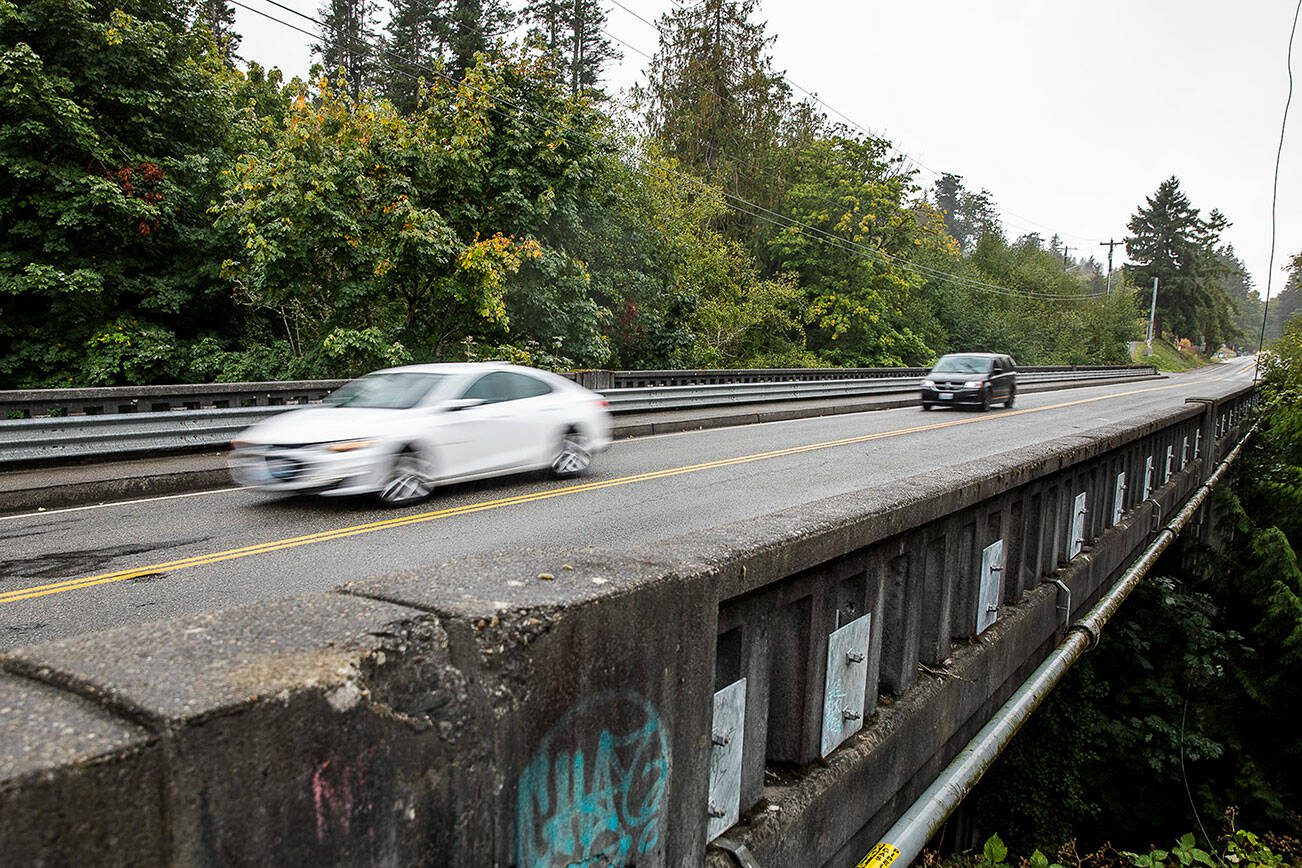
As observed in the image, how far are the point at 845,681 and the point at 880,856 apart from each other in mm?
733

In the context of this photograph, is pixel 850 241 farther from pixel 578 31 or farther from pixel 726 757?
pixel 726 757

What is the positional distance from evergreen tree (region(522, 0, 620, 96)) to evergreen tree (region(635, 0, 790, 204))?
3.12 meters

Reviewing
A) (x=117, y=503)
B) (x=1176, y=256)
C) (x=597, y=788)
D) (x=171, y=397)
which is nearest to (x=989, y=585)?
(x=597, y=788)

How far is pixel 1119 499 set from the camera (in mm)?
8766

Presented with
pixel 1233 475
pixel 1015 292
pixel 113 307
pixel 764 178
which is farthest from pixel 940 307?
pixel 113 307

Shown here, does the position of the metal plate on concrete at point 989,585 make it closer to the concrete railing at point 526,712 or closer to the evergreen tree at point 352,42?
the concrete railing at point 526,712

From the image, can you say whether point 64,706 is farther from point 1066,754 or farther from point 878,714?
point 1066,754

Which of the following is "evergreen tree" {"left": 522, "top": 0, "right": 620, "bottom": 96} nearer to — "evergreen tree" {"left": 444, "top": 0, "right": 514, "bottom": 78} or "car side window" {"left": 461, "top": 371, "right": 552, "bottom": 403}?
"evergreen tree" {"left": 444, "top": 0, "right": 514, "bottom": 78}

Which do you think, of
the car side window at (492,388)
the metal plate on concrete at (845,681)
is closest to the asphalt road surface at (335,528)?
the metal plate on concrete at (845,681)

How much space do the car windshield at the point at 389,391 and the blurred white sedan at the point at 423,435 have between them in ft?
0.05

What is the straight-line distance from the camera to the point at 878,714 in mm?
3811

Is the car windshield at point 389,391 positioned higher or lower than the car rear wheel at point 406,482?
→ higher

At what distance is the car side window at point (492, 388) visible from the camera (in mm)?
9953

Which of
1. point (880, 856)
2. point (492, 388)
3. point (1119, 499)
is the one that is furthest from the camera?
point (492, 388)
